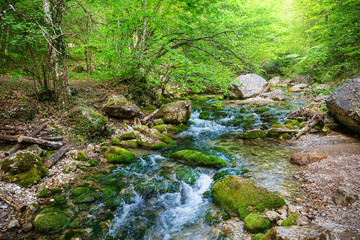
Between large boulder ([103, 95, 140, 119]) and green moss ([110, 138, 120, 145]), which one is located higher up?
large boulder ([103, 95, 140, 119])

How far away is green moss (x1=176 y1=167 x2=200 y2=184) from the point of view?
5.21 metres

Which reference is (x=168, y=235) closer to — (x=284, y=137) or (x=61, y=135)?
(x=61, y=135)

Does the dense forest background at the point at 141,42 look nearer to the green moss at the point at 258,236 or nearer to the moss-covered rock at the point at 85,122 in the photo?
the moss-covered rock at the point at 85,122

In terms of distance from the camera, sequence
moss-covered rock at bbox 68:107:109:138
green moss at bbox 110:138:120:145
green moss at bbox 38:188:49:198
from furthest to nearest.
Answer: green moss at bbox 110:138:120:145 → moss-covered rock at bbox 68:107:109:138 → green moss at bbox 38:188:49:198

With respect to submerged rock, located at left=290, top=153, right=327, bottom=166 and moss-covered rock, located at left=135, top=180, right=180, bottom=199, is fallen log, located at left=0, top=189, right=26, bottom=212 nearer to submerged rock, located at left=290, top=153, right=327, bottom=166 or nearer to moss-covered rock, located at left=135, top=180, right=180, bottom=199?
moss-covered rock, located at left=135, top=180, right=180, bottom=199

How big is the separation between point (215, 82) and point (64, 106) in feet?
21.3

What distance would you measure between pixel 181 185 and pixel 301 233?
3.19 m

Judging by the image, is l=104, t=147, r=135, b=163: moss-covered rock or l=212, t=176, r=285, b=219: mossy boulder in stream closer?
l=212, t=176, r=285, b=219: mossy boulder in stream

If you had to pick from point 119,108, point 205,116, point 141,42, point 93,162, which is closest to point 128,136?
point 119,108

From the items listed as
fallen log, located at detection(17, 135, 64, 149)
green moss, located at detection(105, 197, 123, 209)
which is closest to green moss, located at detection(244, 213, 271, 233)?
green moss, located at detection(105, 197, 123, 209)

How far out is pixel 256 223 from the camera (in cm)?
317

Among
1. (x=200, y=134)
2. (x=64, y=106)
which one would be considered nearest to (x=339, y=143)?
(x=200, y=134)

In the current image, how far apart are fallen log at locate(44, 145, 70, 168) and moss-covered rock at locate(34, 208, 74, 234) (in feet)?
5.75

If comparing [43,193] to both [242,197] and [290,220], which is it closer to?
[242,197]
